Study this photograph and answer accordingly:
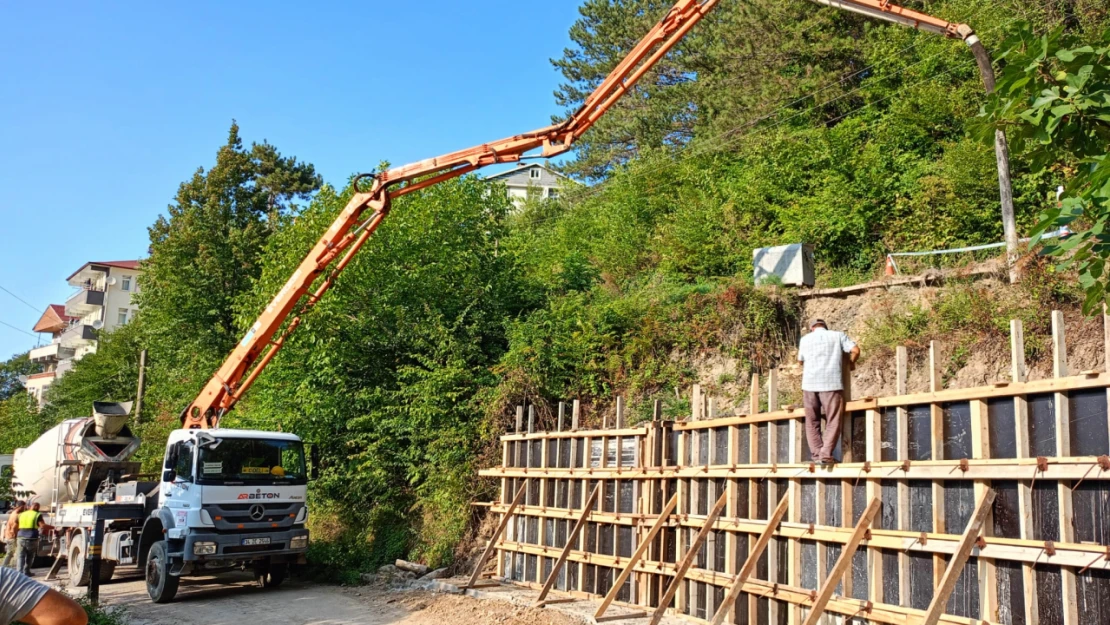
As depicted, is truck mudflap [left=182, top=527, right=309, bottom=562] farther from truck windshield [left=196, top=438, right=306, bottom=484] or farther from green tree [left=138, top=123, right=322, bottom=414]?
green tree [left=138, top=123, right=322, bottom=414]

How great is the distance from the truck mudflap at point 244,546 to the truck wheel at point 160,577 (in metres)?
0.65

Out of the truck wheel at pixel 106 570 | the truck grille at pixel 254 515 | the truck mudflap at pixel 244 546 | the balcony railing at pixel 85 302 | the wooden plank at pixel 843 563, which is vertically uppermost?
the balcony railing at pixel 85 302

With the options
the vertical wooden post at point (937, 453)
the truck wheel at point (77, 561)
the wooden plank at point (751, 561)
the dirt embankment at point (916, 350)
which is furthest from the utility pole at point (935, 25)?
the truck wheel at point (77, 561)

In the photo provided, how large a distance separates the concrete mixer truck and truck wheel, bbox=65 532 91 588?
2cm

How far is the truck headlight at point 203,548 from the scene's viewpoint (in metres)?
13.1

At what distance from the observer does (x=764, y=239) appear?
Answer: 814 inches

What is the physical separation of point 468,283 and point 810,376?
11.8 m

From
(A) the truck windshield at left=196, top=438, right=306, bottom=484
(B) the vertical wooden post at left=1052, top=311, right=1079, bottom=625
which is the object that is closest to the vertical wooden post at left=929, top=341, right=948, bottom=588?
(B) the vertical wooden post at left=1052, top=311, right=1079, bottom=625

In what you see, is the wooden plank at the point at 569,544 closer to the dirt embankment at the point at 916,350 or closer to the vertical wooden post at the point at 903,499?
the dirt embankment at the point at 916,350

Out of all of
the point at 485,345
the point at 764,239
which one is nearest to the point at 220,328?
the point at 485,345

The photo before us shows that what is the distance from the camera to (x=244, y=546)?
13531 millimetres

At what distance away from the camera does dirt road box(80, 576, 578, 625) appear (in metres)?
11.1

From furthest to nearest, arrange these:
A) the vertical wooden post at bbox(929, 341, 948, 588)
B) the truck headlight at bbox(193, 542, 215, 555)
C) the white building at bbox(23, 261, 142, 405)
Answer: the white building at bbox(23, 261, 142, 405)
the truck headlight at bbox(193, 542, 215, 555)
the vertical wooden post at bbox(929, 341, 948, 588)

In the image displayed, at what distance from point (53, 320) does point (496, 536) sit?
3714 inches
